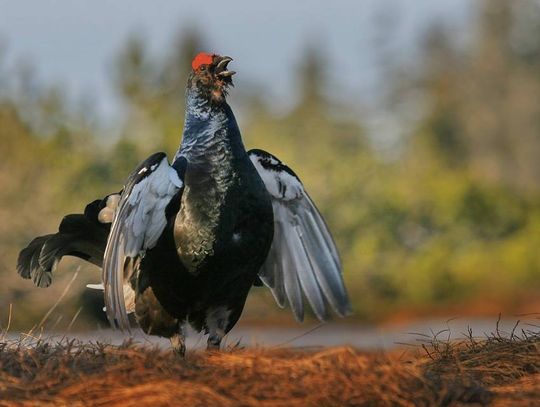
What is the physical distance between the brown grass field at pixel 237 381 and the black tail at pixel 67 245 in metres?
2.10

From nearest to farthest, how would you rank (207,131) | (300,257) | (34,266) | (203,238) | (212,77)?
(203,238), (207,131), (212,77), (34,266), (300,257)

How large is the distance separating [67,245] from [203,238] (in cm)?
113

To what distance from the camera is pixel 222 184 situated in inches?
238

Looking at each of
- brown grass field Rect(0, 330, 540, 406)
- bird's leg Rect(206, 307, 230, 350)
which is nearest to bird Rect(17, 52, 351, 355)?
bird's leg Rect(206, 307, 230, 350)

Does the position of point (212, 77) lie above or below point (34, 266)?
above

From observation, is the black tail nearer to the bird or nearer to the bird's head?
the bird

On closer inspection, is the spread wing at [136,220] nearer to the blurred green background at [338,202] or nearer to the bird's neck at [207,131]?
the bird's neck at [207,131]

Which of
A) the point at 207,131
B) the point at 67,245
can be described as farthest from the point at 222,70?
the point at 67,245

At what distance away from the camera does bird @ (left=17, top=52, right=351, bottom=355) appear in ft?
19.4

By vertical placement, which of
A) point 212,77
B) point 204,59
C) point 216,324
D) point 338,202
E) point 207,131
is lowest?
point 216,324

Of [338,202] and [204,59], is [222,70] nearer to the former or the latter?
[204,59]

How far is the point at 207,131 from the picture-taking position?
6320 millimetres

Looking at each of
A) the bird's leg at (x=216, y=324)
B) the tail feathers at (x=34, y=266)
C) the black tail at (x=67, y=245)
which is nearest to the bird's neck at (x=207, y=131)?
the black tail at (x=67, y=245)

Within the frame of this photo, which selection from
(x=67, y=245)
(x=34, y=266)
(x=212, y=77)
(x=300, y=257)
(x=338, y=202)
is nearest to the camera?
(x=212, y=77)
